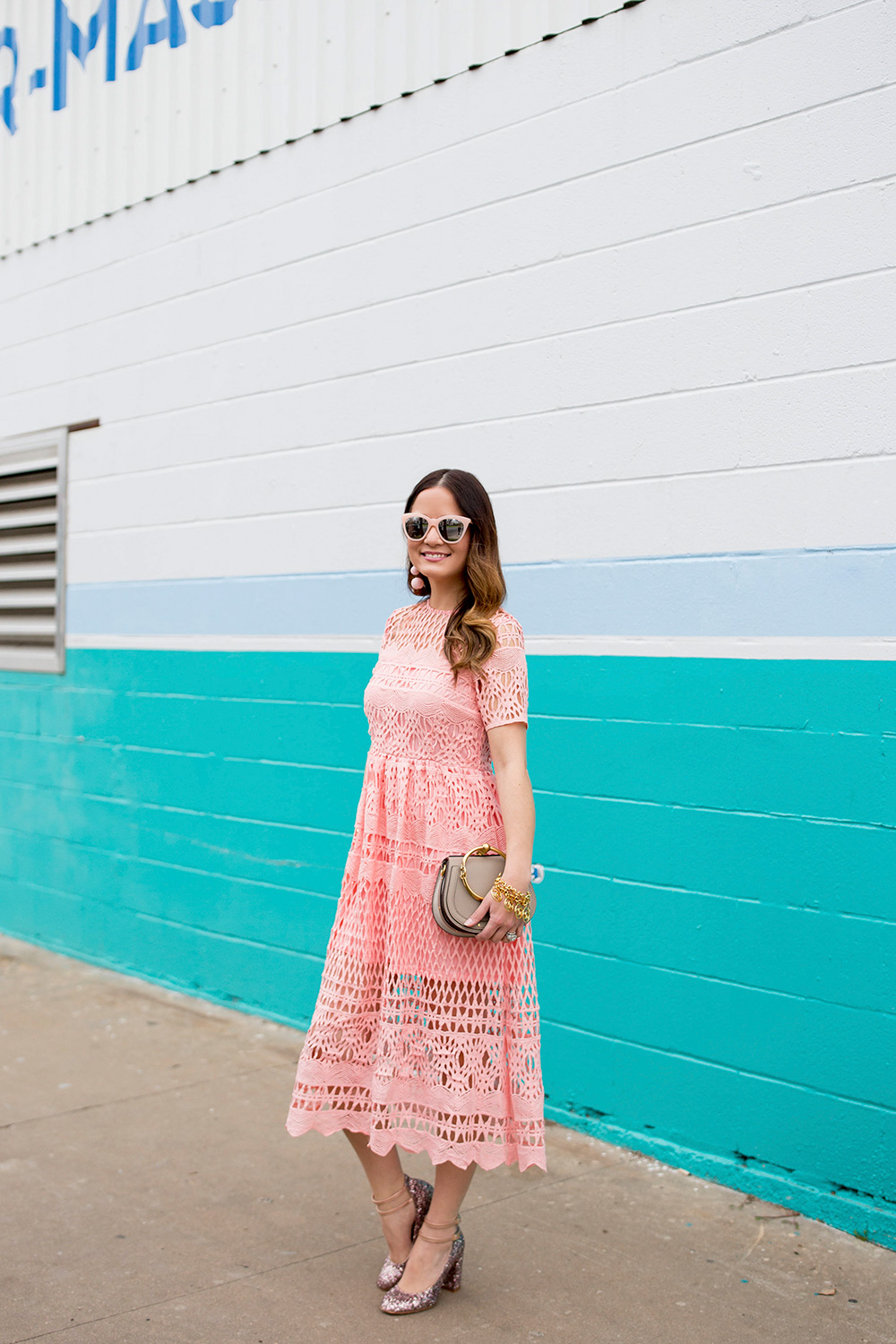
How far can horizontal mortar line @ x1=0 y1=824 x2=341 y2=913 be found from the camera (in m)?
5.29

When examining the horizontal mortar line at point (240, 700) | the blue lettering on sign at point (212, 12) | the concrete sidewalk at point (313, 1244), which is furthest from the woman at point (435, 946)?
the blue lettering on sign at point (212, 12)

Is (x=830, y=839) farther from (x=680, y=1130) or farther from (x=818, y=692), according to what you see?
(x=680, y=1130)

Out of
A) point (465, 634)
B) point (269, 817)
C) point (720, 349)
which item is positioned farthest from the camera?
point (269, 817)

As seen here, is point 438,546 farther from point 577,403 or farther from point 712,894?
point 712,894

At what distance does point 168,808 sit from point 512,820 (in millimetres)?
3341

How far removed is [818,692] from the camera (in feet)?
11.8

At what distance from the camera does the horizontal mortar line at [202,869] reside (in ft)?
17.4

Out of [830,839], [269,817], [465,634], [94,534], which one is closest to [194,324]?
[94,534]

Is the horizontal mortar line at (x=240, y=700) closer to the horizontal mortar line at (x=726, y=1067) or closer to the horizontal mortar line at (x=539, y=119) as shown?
the horizontal mortar line at (x=726, y=1067)

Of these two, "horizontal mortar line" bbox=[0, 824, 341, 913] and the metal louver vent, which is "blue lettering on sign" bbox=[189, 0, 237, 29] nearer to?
the metal louver vent

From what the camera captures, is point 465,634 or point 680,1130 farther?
point 680,1130

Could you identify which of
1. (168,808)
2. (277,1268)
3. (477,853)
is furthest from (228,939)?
(477,853)

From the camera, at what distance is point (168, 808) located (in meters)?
5.95

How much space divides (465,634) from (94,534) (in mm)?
3878
